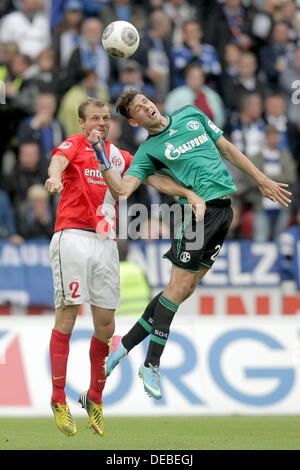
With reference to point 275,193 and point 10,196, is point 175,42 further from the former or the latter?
point 275,193

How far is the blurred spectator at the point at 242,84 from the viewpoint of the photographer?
55.2 feet

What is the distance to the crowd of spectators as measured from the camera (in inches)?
597

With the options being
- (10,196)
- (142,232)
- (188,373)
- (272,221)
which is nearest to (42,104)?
(10,196)

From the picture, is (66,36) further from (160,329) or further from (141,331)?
(160,329)

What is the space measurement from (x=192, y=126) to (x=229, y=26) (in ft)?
30.1

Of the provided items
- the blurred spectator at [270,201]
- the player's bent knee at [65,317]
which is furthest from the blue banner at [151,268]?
the player's bent knee at [65,317]

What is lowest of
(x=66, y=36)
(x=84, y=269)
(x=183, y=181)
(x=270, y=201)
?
(x=84, y=269)

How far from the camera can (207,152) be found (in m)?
9.15

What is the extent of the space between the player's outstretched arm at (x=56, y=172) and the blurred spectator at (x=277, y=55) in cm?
931

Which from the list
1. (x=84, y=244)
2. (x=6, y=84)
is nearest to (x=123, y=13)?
(x=6, y=84)

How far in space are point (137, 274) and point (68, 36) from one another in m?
6.19

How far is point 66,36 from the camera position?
16625 mm

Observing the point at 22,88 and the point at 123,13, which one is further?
the point at 123,13

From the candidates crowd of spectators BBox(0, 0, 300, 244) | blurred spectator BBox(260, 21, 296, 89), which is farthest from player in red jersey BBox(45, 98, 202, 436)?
blurred spectator BBox(260, 21, 296, 89)
